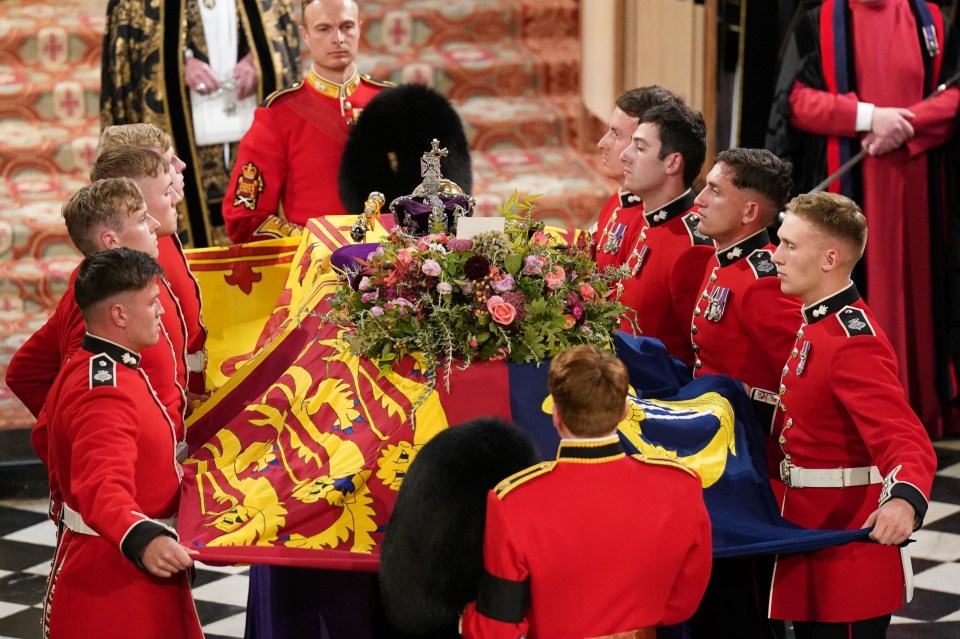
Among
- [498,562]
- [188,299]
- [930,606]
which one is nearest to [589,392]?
[498,562]

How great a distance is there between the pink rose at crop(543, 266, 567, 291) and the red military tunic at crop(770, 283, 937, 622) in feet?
2.14

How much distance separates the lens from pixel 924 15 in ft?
21.0

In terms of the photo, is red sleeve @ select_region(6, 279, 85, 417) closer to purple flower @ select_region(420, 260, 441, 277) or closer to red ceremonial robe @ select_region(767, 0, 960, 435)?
purple flower @ select_region(420, 260, 441, 277)

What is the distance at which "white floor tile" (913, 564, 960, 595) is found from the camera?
504 cm

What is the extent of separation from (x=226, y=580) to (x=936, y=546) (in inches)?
96.4

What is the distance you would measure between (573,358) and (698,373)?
139 centimetres

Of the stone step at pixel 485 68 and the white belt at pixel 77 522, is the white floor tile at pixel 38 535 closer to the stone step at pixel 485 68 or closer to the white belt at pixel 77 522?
the white belt at pixel 77 522

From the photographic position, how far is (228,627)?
4.79m

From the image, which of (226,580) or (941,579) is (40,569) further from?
(941,579)

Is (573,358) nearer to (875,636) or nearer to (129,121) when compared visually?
(875,636)

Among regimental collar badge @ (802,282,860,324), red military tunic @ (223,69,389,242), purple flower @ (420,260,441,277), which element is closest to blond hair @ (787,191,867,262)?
regimental collar badge @ (802,282,860,324)

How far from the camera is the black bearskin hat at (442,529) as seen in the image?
Answer: 2943 mm

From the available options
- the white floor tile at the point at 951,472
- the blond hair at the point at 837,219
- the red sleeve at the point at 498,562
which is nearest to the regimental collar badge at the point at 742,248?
the blond hair at the point at 837,219

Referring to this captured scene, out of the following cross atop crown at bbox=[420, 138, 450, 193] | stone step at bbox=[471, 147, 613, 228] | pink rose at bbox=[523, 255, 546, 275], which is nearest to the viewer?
pink rose at bbox=[523, 255, 546, 275]
